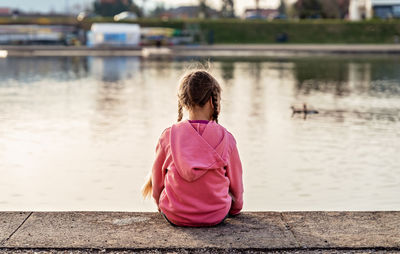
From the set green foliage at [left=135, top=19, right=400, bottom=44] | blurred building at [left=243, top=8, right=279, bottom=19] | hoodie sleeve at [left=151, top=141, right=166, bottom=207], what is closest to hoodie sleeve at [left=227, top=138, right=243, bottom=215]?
hoodie sleeve at [left=151, top=141, right=166, bottom=207]

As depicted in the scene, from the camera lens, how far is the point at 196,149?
4570 mm

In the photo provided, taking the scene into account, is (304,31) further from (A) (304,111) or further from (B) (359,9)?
(A) (304,111)

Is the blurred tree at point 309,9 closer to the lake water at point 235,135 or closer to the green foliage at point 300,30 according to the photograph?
the green foliage at point 300,30

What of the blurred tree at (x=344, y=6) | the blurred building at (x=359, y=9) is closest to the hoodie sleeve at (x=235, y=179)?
the blurred building at (x=359, y=9)

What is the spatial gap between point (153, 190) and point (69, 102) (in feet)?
41.2

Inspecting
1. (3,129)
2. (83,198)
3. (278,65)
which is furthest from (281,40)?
(83,198)

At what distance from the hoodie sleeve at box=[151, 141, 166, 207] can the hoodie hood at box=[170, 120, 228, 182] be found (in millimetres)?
138

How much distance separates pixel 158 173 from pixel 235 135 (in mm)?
7351

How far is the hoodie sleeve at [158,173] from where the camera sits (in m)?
4.69

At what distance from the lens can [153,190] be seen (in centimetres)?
480

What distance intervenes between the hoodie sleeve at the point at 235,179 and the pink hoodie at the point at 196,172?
10 mm

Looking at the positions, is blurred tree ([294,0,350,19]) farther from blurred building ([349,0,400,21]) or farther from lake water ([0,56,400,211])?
lake water ([0,56,400,211])

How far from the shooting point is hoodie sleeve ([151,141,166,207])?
4.69 meters

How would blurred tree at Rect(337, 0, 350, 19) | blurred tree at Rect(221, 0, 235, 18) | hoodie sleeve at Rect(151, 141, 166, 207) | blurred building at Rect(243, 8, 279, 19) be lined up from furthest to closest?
blurred tree at Rect(221, 0, 235, 18), blurred building at Rect(243, 8, 279, 19), blurred tree at Rect(337, 0, 350, 19), hoodie sleeve at Rect(151, 141, 166, 207)
